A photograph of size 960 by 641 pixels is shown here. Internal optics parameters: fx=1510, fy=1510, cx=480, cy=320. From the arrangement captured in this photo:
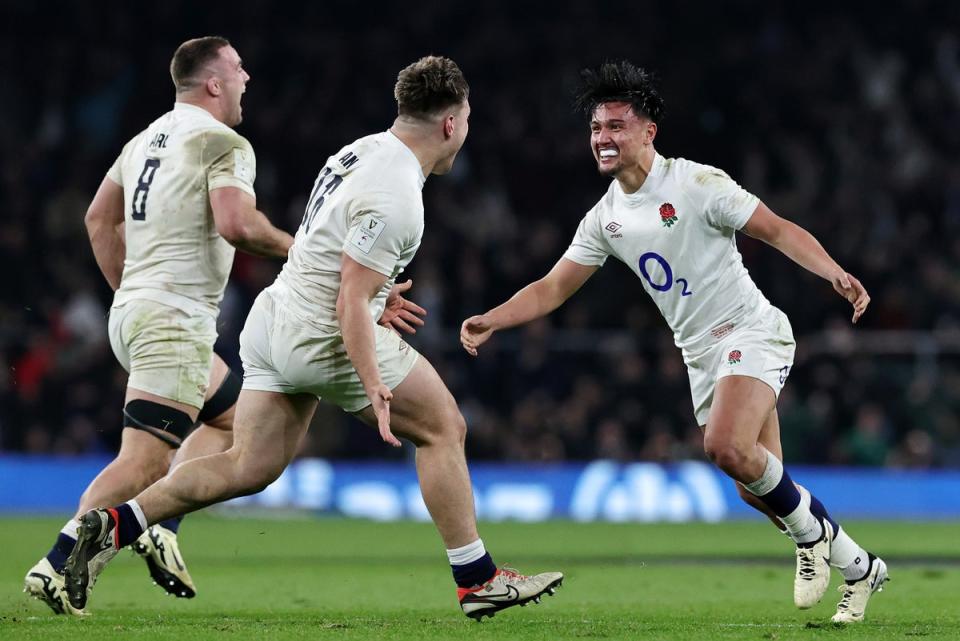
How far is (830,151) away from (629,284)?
3.93m

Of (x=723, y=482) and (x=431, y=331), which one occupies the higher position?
(x=431, y=331)

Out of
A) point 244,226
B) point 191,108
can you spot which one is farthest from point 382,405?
point 191,108

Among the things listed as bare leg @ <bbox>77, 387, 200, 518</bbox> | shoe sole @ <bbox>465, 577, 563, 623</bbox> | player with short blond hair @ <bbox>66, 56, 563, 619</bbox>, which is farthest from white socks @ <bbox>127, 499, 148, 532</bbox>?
shoe sole @ <bbox>465, 577, 563, 623</bbox>

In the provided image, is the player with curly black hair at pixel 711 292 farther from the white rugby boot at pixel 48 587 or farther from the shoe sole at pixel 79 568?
the white rugby boot at pixel 48 587

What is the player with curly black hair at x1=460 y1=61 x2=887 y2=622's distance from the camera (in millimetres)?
7113

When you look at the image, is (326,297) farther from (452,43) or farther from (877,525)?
(452,43)

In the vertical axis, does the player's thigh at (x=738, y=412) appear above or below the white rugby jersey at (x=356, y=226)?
below

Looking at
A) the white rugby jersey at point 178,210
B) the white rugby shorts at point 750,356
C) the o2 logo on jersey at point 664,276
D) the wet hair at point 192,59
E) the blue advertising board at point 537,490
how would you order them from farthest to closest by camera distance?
the blue advertising board at point 537,490, the wet hair at point 192,59, the white rugby jersey at point 178,210, the o2 logo on jersey at point 664,276, the white rugby shorts at point 750,356

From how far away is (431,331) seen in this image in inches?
704

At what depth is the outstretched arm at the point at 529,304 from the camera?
741 centimetres

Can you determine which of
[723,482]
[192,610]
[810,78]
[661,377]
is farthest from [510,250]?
[192,610]

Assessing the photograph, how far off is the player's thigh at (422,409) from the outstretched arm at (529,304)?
23.1 inches

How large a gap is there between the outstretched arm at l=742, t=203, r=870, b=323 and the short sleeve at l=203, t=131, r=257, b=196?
8.10 ft

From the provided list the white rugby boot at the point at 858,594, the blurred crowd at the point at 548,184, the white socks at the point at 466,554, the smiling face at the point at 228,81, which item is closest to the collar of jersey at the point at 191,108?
the smiling face at the point at 228,81
